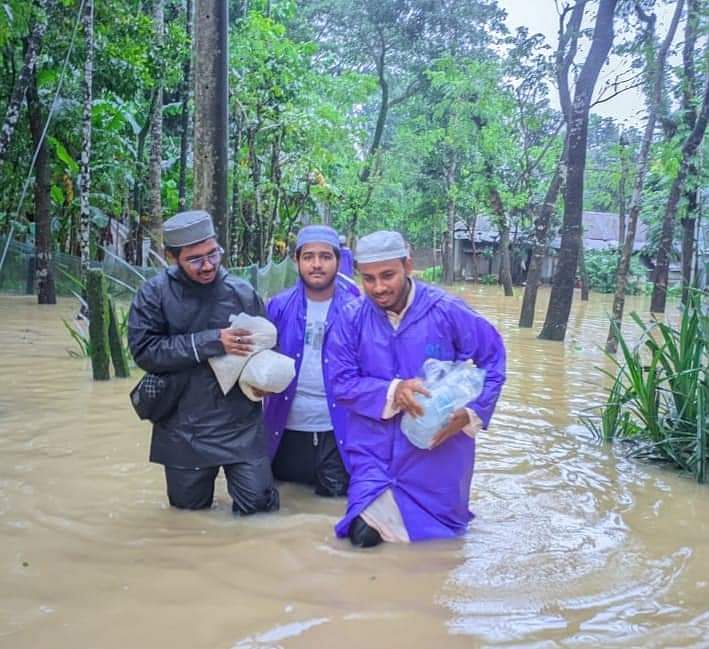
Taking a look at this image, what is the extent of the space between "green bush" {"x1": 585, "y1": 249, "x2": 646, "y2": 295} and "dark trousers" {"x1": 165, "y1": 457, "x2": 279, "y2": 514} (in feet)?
123

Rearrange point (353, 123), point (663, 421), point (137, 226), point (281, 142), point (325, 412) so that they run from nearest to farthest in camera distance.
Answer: point (325, 412) → point (663, 421) → point (281, 142) → point (137, 226) → point (353, 123)

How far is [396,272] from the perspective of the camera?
3.81 metres

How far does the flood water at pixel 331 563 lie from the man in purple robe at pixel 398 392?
7.2 inches

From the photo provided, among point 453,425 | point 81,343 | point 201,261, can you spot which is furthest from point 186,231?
point 81,343

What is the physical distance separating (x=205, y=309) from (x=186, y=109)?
12799 mm

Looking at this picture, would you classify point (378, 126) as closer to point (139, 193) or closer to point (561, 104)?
point (139, 193)

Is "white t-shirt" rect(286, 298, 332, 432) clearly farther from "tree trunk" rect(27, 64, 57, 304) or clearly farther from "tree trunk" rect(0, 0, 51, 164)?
"tree trunk" rect(27, 64, 57, 304)

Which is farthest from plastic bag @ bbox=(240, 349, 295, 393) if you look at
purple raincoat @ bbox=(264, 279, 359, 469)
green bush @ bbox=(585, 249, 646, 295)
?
green bush @ bbox=(585, 249, 646, 295)

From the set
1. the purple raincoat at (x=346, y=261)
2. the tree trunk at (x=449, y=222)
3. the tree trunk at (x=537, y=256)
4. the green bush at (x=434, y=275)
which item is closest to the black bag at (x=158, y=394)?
the purple raincoat at (x=346, y=261)

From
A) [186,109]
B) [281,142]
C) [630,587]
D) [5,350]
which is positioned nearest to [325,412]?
[630,587]

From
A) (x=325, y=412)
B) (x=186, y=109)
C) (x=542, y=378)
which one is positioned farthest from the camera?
(x=186, y=109)

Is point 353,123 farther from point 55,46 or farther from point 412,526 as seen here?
point 412,526

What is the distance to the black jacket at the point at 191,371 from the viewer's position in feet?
13.5

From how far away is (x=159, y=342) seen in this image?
4.09 meters
